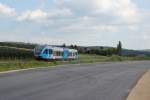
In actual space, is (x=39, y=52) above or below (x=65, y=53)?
above

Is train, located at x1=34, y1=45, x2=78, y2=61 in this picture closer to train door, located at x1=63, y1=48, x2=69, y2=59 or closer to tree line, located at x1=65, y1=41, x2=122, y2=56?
train door, located at x1=63, y1=48, x2=69, y2=59

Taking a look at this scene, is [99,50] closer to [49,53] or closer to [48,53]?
[49,53]

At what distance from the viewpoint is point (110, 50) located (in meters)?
158

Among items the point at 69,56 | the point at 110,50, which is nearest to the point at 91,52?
the point at 110,50

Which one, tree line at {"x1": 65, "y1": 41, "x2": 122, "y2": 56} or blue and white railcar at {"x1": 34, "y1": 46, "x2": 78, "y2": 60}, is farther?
tree line at {"x1": 65, "y1": 41, "x2": 122, "y2": 56}

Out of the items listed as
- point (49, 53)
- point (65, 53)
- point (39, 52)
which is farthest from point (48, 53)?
point (65, 53)

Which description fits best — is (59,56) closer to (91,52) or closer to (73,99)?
(73,99)

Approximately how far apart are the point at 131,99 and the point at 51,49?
5242 cm

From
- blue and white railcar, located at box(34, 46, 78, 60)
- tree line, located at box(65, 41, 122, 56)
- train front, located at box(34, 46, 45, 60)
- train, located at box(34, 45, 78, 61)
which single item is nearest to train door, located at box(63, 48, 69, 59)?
blue and white railcar, located at box(34, 46, 78, 60)

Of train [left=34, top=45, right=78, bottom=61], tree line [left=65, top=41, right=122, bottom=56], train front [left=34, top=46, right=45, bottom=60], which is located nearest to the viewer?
train [left=34, top=45, right=78, bottom=61]

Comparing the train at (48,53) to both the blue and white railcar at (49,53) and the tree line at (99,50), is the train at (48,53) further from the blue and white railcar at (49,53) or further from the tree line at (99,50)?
the tree line at (99,50)

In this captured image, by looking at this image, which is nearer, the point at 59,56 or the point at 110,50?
the point at 59,56

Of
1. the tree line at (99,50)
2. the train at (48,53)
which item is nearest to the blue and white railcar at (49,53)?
the train at (48,53)

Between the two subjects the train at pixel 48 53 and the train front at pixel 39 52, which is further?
the train front at pixel 39 52
